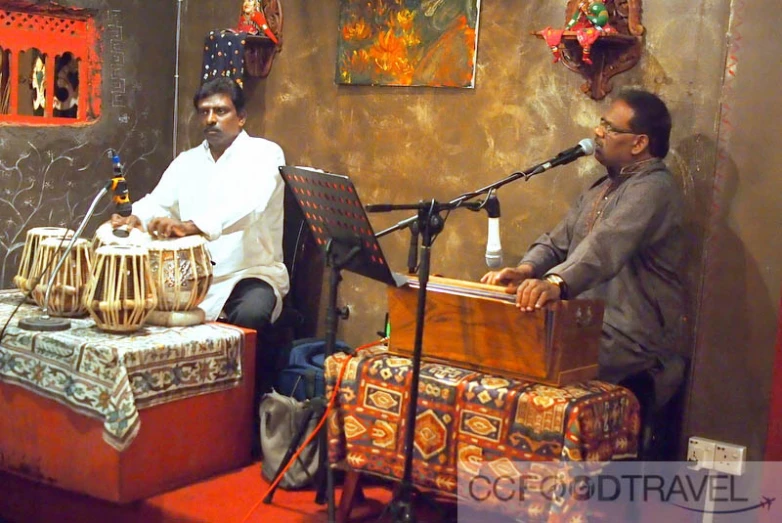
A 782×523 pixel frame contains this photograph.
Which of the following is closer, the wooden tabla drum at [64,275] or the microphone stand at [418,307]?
the microphone stand at [418,307]

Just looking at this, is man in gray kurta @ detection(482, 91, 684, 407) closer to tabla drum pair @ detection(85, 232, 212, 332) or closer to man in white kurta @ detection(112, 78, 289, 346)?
tabla drum pair @ detection(85, 232, 212, 332)

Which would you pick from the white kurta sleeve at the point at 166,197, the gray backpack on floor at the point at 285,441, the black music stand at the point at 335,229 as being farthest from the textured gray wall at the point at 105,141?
the black music stand at the point at 335,229

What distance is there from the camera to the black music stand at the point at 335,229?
2922 millimetres

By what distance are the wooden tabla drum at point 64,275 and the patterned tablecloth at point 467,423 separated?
120 centimetres

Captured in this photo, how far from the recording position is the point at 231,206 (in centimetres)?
434

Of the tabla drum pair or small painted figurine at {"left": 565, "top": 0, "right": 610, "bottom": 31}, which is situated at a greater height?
small painted figurine at {"left": 565, "top": 0, "right": 610, "bottom": 31}

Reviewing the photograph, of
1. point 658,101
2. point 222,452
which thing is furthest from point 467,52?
point 222,452

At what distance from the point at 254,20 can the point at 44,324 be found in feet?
6.47

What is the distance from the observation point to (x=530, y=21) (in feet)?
13.2

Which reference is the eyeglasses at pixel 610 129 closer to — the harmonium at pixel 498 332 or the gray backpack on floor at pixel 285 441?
the harmonium at pixel 498 332

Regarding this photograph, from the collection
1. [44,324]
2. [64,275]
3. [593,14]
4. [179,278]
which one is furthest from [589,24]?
[44,324]

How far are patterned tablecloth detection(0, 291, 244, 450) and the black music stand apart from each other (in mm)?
787

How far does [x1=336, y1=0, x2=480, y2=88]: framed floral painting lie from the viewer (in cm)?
421

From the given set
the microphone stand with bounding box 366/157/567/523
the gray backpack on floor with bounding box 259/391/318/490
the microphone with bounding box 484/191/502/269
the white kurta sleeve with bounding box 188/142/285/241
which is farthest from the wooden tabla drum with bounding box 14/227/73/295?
the microphone with bounding box 484/191/502/269
